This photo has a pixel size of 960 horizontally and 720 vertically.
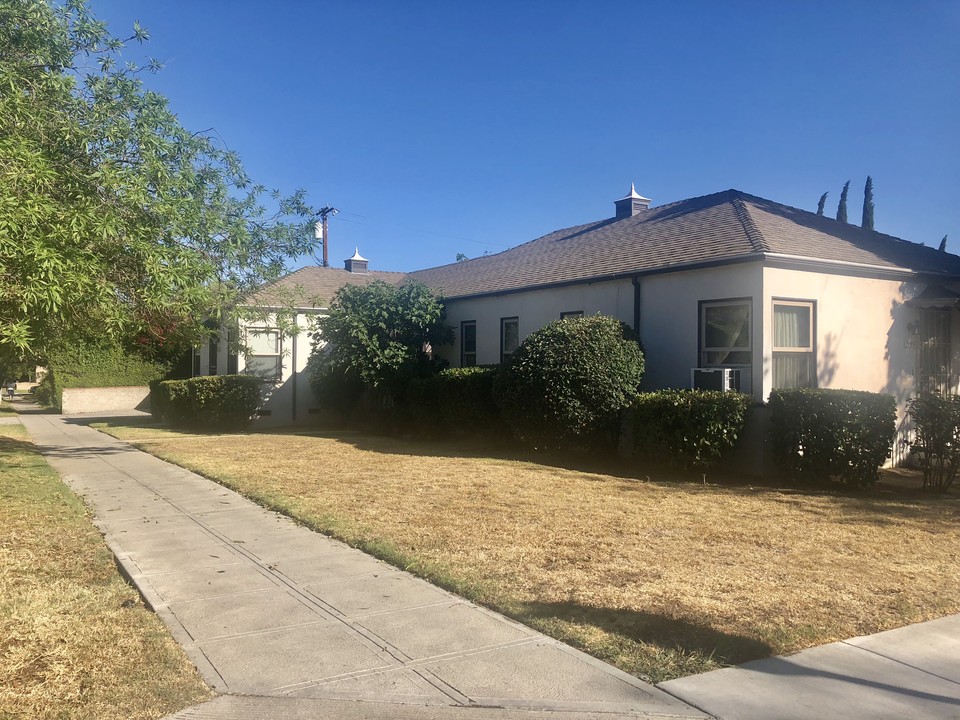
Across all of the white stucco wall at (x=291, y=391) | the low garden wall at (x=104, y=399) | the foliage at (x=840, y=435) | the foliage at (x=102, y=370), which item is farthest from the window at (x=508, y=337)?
the low garden wall at (x=104, y=399)

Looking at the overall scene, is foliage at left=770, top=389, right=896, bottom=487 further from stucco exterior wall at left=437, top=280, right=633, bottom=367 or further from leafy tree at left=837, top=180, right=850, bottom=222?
leafy tree at left=837, top=180, right=850, bottom=222

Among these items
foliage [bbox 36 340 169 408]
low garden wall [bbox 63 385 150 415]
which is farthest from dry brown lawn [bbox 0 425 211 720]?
low garden wall [bbox 63 385 150 415]

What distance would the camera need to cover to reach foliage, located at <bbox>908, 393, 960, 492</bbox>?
33.6 ft

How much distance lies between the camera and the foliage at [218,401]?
20688mm

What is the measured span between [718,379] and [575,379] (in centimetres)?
232

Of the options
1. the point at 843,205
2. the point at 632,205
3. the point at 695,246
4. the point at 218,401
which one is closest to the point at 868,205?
the point at 843,205

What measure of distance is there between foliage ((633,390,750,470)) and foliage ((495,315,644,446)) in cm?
88

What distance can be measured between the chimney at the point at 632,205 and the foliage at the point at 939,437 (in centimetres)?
1001

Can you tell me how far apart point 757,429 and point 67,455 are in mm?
12733

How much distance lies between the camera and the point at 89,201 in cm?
912

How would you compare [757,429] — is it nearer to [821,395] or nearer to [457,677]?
[821,395]

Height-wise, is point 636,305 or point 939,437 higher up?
point 636,305

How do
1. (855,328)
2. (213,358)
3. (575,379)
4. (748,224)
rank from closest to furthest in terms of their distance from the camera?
(575,379)
(855,328)
(748,224)
(213,358)

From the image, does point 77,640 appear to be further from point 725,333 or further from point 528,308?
point 528,308
